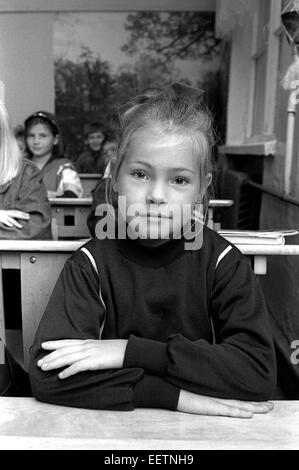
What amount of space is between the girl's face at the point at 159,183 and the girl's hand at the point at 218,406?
0.34m

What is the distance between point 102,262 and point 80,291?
87 millimetres

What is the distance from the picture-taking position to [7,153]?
222 cm

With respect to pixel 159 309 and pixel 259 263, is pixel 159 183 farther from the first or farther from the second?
pixel 259 263

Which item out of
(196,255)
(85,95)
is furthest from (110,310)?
(85,95)

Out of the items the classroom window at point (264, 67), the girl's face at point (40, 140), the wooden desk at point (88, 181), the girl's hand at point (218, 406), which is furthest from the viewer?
the wooden desk at point (88, 181)

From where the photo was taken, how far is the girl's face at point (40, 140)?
4.49m

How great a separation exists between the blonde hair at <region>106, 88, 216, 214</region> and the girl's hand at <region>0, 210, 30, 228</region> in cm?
89

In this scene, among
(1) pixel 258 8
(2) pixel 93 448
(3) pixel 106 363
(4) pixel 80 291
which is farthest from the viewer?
(1) pixel 258 8

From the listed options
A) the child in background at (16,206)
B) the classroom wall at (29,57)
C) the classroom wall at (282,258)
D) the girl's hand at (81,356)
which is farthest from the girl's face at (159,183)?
the classroom wall at (29,57)

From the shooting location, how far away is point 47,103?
25.1 feet

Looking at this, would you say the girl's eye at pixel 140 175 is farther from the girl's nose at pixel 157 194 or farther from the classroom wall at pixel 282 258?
the classroom wall at pixel 282 258

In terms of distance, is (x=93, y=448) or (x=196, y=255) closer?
(x=93, y=448)

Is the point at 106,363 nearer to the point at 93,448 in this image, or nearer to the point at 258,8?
the point at 93,448

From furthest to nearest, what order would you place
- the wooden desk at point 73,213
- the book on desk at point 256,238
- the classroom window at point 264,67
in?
the classroom window at point 264,67, the wooden desk at point 73,213, the book on desk at point 256,238
